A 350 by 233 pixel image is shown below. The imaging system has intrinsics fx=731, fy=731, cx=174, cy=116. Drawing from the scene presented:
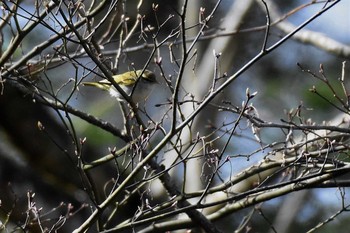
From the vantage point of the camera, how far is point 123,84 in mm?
5348

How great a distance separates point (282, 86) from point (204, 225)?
6.38 m

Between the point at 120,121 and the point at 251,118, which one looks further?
the point at 120,121

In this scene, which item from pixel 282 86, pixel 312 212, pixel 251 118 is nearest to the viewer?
pixel 251 118

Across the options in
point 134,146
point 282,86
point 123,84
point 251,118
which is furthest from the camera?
point 282,86

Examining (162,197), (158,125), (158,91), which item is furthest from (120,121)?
(158,125)

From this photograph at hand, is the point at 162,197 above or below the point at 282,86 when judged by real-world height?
below

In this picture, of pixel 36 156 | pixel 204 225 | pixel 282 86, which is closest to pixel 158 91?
pixel 282 86

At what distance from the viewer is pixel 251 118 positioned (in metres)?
3.21

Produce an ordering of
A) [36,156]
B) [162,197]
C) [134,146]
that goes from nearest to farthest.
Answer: [134,146], [36,156], [162,197]

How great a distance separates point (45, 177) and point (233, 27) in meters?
2.57

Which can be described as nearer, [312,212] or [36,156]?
[36,156]

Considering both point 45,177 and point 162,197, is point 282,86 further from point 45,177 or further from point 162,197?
point 45,177

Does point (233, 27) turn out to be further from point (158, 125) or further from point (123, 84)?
point (158, 125)

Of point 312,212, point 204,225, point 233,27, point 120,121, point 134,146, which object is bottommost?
point 204,225
